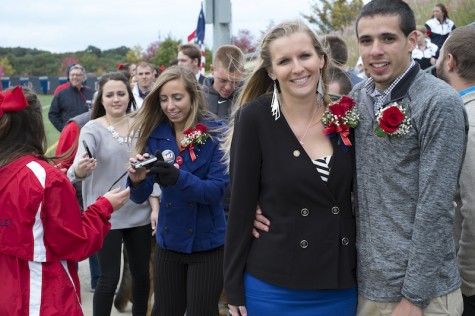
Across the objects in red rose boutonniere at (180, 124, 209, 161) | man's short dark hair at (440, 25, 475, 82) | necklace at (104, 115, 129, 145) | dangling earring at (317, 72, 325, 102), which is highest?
man's short dark hair at (440, 25, 475, 82)

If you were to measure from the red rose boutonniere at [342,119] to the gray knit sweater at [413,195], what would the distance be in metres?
0.05

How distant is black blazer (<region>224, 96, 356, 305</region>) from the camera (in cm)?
274

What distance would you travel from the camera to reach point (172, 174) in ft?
12.6

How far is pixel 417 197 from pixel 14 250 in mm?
1956

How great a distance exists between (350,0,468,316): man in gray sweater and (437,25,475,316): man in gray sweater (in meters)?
0.53

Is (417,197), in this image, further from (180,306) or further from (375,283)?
(180,306)

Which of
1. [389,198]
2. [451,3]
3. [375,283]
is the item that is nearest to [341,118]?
[389,198]

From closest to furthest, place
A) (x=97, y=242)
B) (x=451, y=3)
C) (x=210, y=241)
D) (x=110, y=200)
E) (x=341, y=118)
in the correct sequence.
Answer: (x=341, y=118), (x=97, y=242), (x=110, y=200), (x=210, y=241), (x=451, y=3)

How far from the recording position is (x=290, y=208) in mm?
2766

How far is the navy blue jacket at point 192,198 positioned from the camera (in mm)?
4074

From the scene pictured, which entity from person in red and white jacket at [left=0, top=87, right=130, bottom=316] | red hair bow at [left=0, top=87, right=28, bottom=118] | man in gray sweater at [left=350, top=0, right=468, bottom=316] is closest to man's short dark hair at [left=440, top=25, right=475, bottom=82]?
man in gray sweater at [left=350, top=0, right=468, bottom=316]

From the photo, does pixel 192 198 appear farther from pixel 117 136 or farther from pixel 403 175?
pixel 403 175

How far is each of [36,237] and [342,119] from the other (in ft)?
5.33

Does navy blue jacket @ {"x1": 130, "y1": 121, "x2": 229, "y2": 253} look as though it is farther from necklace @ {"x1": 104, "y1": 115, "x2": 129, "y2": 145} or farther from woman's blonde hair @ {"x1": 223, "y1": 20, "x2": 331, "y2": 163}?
woman's blonde hair @ {"x1": 223, "y1": 20, "x2": 331, "y2": 163}
